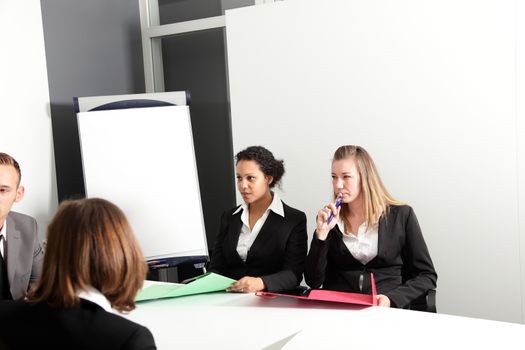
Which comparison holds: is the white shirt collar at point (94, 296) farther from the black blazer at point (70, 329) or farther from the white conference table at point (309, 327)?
the white conference table at point (309, 327)

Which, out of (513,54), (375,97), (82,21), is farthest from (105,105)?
(513,54)

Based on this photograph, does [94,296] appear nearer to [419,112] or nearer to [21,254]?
[21,254]

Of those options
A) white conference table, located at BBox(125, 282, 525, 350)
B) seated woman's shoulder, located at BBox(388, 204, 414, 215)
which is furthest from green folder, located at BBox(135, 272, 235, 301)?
seated woman's shoulder, located at BBox(388, 204, 414, 215)

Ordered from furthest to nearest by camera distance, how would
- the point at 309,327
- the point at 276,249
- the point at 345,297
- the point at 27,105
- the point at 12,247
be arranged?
the point at 27,105 → the point at 276,249 → the point at 12,247 → the point at 345,297 → the point at 309,327

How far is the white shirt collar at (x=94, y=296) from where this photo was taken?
3.63 ft

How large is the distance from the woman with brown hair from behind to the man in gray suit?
120cm

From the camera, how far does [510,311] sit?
311cm

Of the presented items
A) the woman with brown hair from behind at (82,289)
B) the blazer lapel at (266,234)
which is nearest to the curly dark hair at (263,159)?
the blazer lapel at (266,234)

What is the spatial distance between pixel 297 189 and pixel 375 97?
0.81m

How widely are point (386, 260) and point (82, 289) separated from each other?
5.20 ft

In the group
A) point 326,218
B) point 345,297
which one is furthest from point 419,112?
point 345,297

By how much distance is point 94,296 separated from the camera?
1.12m

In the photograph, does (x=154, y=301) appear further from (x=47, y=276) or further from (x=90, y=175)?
(x=90, y=175)

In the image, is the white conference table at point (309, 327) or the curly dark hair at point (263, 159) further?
the curly dark hair at point (263, 159)
